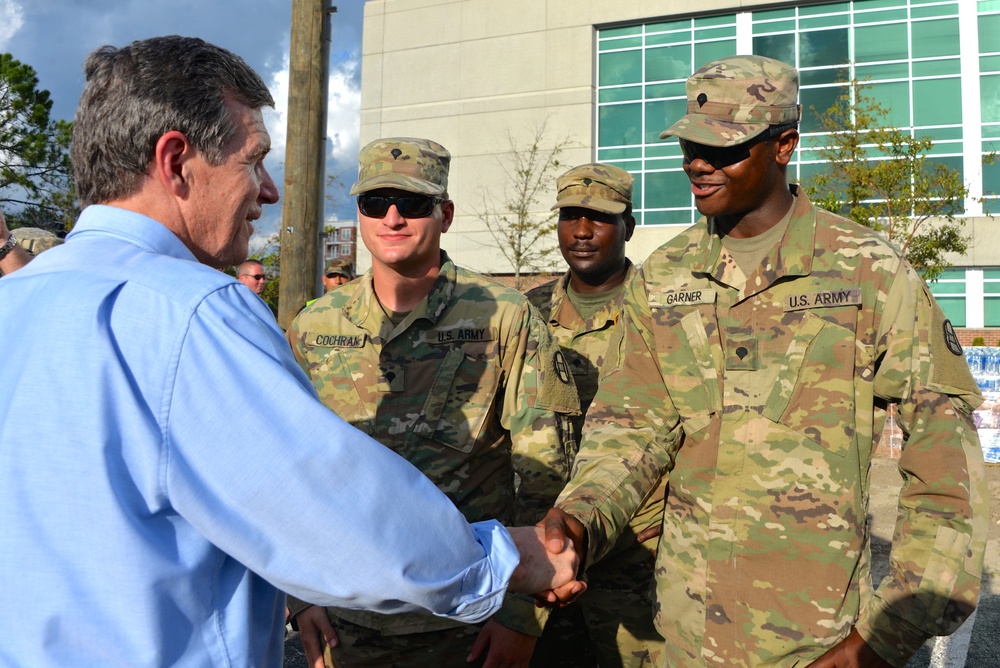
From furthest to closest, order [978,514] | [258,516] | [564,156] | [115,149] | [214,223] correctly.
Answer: [564,156] → [978,514] → [214,223] → [115,149] → [258,516]

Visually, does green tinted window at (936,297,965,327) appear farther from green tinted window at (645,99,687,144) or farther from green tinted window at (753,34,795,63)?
green tinted window at (645,99,687,144)

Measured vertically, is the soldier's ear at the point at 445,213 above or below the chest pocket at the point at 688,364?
above

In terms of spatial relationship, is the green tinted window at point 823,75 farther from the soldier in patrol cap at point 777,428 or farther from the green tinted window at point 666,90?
the soldier in patrol cap at point 777,428

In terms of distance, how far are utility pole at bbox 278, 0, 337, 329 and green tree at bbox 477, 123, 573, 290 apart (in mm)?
21824

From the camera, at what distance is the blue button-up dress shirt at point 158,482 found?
1.23 metres

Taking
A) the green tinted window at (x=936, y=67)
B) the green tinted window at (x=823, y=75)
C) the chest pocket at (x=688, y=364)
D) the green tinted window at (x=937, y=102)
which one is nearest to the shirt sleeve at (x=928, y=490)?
the chest pocket at (x=688, y=364)

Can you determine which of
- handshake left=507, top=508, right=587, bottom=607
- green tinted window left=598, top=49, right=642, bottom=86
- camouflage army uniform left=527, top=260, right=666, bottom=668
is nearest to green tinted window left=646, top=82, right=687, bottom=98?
green tinted window left=598, top=49, right=642, bottom=86

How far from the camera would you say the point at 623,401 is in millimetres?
2734

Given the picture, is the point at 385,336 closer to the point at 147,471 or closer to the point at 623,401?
the point at 623,401

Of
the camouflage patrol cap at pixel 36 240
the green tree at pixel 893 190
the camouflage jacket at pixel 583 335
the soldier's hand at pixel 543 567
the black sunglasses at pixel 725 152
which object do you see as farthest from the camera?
the green tree at pixel 893 190

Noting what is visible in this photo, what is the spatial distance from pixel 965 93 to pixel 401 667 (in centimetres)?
2786

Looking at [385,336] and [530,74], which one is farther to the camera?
[530,74]

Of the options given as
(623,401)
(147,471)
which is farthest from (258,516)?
Answer: (623,401)

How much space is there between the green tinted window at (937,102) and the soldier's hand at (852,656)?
2721 centimetres
